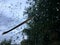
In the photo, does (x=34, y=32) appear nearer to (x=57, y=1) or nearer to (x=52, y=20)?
(x=52, y=20)

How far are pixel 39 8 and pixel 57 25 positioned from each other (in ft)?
9.14

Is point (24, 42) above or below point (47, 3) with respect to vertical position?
below

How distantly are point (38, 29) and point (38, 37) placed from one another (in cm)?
72

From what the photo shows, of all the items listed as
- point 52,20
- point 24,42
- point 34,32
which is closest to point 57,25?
point 52,20

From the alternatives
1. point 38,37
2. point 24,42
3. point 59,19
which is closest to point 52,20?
point 59,19

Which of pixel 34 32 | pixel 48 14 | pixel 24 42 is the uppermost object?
pixel 48 14

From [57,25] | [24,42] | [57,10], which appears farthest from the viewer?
[24,42]

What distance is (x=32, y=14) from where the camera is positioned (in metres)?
23.4

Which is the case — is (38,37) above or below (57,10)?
below

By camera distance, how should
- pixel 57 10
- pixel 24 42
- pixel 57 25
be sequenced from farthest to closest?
1. pixel 24 42
2. pixel 57 10
3. pixel 57 25

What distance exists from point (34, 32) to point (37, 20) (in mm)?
1173

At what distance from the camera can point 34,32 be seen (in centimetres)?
2214

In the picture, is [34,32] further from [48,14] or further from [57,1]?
[57,1]

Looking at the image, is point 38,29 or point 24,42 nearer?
point 38,29
